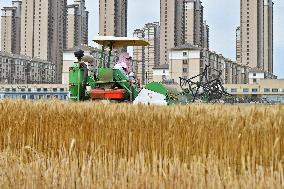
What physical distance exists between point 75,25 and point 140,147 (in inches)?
6138

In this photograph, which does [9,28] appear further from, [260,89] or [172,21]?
[260,89]

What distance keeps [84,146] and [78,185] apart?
166 cm

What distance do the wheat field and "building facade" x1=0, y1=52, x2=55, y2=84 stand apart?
117425mm

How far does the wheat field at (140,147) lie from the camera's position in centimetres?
465

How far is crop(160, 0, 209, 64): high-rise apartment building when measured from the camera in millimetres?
138625

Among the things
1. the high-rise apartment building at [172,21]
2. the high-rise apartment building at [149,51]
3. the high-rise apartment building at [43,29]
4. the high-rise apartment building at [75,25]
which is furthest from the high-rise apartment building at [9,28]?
the high-rise apartment building at [172,21]

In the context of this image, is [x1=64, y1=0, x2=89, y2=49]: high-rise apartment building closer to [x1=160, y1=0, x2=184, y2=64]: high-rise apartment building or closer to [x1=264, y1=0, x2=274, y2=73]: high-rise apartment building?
[x1=160, y1=0, x2=184, y2=64]: high-rise apartment building

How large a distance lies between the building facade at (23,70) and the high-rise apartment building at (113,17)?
63.2ft

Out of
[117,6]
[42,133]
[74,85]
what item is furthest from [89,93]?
[117,6]

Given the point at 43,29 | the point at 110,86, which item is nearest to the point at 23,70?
the point at 43,29

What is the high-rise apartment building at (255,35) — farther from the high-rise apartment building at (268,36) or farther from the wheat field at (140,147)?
the wheat field at (140,147)

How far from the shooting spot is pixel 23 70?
5049 inches

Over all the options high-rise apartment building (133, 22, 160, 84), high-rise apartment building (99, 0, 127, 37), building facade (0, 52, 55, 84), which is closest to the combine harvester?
building facade (0, 52, 55, 84)

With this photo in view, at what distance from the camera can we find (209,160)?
5230 mm
